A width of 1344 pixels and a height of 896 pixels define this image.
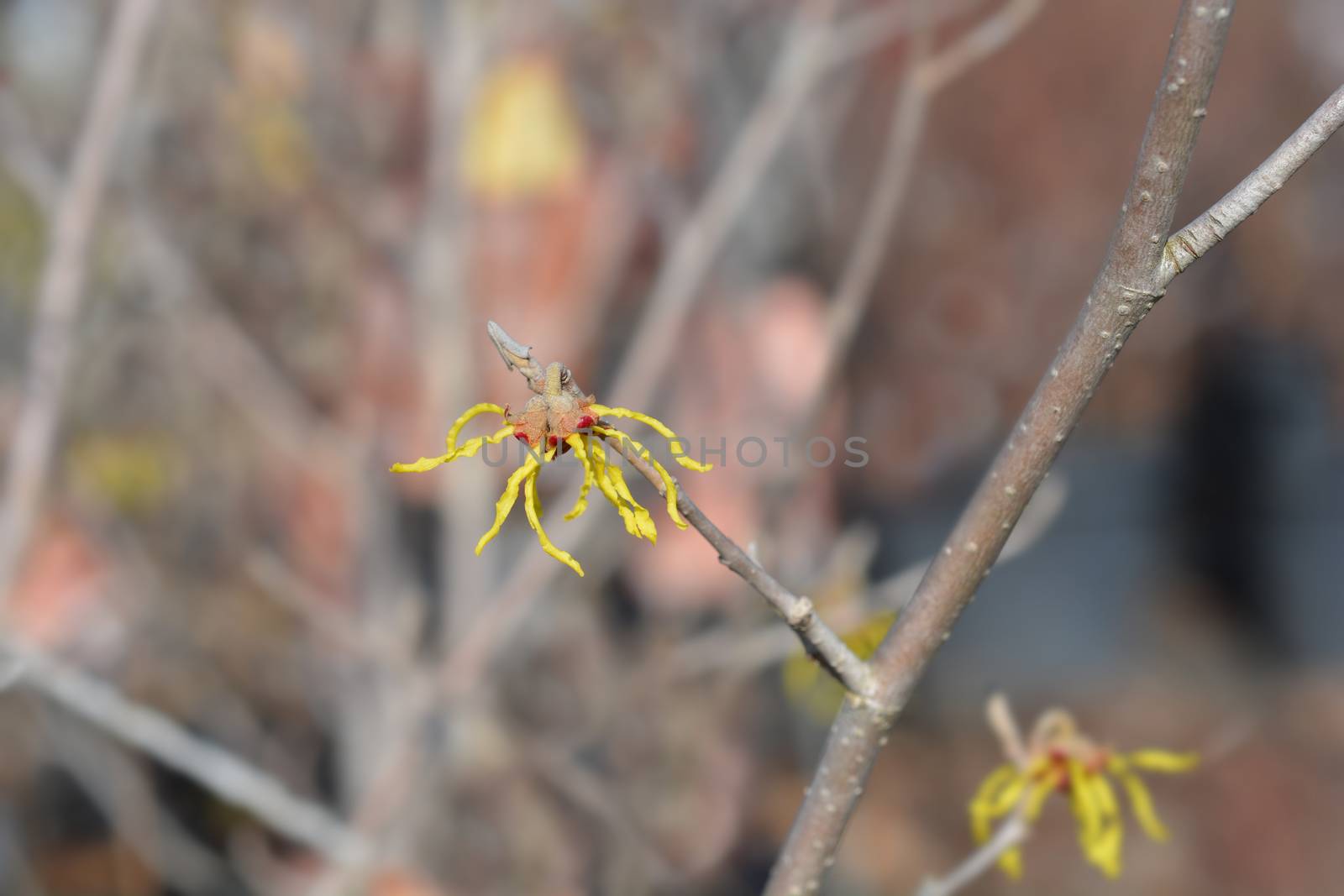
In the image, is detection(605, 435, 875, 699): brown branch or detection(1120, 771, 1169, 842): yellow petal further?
detection(1120, 771, 1169, 842): yellow petal

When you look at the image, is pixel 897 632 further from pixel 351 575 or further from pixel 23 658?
pixel 351 575

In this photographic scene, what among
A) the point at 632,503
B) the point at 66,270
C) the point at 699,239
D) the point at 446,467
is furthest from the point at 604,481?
the point at 446,467

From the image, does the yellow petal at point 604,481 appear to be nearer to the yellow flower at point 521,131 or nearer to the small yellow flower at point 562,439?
the small yellow flower at point 562,439

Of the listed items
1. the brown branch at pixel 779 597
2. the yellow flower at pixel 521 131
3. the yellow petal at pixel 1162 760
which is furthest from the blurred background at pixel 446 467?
the brown branch at pixel 779 597

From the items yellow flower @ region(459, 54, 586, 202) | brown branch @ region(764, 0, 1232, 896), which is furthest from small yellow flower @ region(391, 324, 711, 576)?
yellow flower @ region(459, 54, 586, 202)

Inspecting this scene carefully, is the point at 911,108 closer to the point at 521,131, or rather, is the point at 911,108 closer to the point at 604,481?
the point at 604,481

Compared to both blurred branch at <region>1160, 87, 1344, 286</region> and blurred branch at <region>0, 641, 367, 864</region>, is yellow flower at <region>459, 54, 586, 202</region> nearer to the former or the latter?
blurred branch at <region>0, 641, 367, 864</region>

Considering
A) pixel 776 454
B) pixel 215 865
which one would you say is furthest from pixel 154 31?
pixel 215 865
